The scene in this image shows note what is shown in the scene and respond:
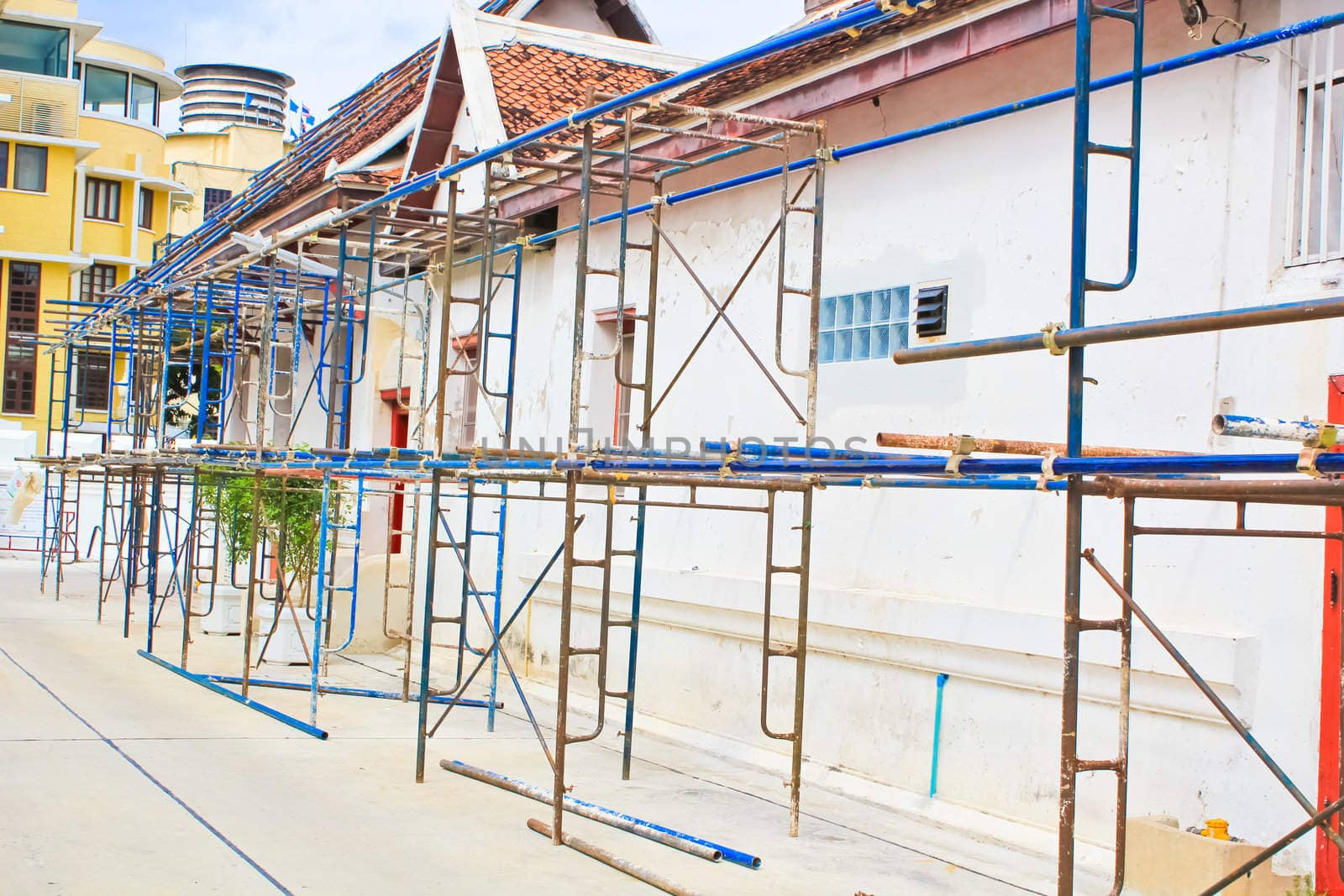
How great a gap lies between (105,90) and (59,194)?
19.7 ft

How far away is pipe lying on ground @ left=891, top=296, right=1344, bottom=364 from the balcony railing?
4008 centimetres

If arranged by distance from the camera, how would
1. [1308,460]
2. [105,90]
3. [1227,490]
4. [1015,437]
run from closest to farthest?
1. [1308,460]
2. [1227,490]
3. [1015,437]
4. [105,90]

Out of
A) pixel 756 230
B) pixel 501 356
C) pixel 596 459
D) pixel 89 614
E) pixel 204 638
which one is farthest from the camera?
Answer: pixel 89 614

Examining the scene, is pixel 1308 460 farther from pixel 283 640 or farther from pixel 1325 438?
pixel 283 640

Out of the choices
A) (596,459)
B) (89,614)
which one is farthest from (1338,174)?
(89,614)

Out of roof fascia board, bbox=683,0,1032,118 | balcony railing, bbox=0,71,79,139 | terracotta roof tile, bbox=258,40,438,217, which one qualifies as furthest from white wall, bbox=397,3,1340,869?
balcony railing, bbox=0,71,79,139

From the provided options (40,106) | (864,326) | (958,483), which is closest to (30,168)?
(40,106)

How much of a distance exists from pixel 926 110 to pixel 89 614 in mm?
12542

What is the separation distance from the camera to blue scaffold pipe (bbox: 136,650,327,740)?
31.3ft

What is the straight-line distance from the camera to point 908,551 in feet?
27.1

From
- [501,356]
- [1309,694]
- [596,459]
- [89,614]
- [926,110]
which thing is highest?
[926,110]

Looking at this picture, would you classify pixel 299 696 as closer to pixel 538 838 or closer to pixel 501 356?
pixel 501 356

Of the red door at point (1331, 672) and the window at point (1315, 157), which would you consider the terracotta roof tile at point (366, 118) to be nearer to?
the window at point (1315, 157)

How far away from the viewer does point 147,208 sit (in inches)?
1677
